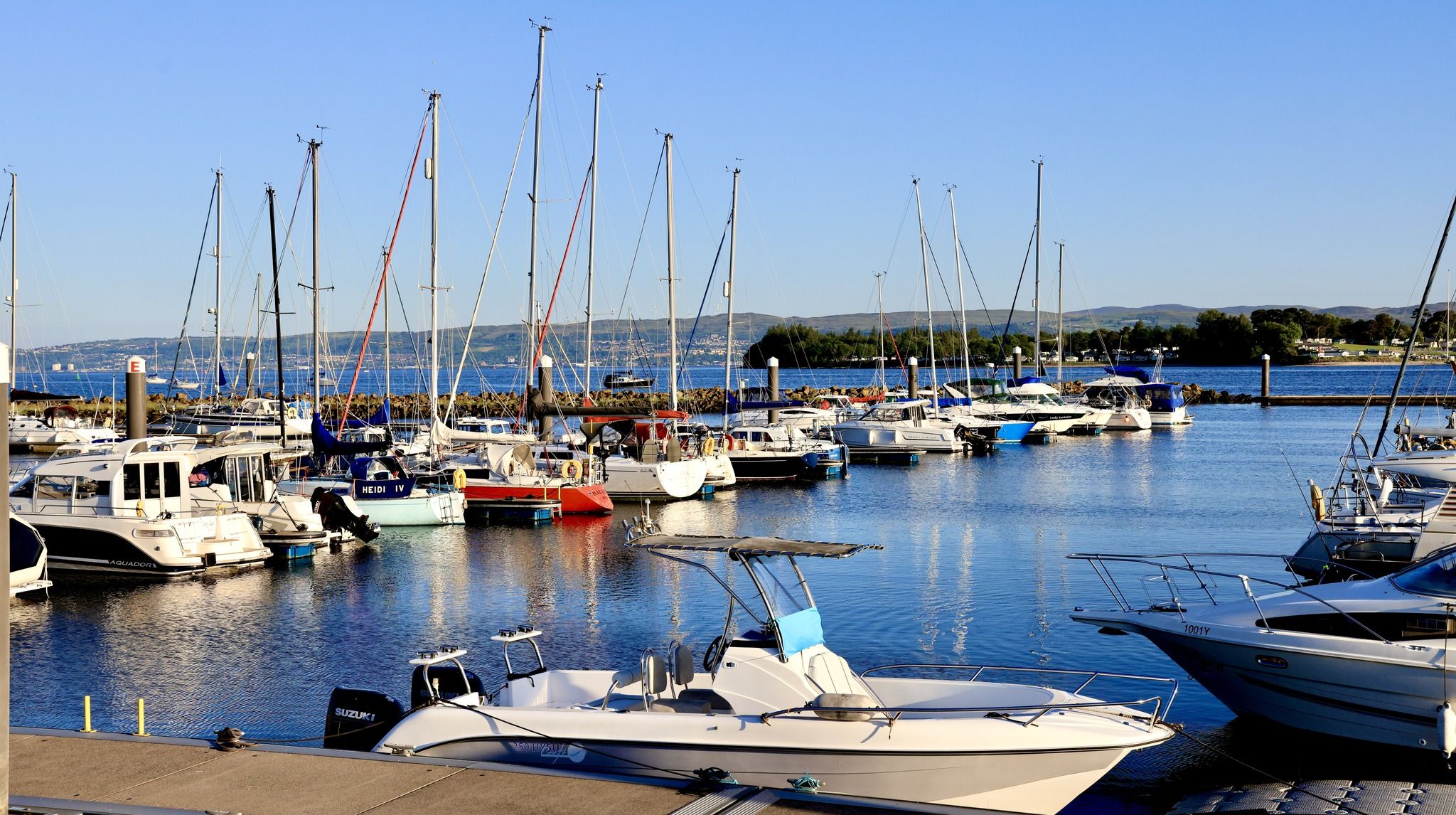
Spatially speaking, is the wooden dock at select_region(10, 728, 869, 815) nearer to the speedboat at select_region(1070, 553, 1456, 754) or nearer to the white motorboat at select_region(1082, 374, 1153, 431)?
the speedboat at select_region(1070, 553, 1456, 754)

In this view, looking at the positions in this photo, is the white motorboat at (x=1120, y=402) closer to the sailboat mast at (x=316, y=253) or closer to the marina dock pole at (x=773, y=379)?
the marina dock pole at (x=773, y=379)

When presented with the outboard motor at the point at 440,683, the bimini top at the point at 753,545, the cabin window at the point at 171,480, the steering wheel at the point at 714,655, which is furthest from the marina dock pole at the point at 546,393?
the steering wheel at the point at 714,655

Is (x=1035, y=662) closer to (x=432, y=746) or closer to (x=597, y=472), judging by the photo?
(x=432, y=746)

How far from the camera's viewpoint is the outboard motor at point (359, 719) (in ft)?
44.7

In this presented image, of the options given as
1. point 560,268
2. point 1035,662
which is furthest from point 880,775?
point 560,268

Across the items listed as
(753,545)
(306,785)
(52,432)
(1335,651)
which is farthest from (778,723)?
(52,432)

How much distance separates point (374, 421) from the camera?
201 feet

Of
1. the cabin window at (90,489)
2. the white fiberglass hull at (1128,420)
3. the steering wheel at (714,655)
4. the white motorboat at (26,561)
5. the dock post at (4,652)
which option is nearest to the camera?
the dock post at (4,652)

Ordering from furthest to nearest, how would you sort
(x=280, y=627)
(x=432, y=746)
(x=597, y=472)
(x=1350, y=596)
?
(x=597, y=472)
(x=280, y=627)
(x=1350, y=596)
(x=432, y=746)

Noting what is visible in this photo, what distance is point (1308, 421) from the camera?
84875 mm

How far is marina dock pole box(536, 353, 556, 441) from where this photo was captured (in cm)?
4541

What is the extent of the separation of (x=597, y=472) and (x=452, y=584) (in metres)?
13.1

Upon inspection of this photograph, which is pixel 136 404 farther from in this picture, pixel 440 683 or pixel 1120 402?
pixel 1120 402

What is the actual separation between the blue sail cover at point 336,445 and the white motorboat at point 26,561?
39.3ft
